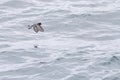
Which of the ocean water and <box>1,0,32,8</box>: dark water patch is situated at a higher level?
<box>1,0,32,8</box>: dark water patch

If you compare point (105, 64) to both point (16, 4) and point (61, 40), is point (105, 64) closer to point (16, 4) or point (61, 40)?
point (61, 40)

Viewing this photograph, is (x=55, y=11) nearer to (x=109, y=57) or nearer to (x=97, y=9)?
(x=97, y=9)

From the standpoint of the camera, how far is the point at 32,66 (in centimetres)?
1325

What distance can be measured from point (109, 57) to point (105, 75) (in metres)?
1.57

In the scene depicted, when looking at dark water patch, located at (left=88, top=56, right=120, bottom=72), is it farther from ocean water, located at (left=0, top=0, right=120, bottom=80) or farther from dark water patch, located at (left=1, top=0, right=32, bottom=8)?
dark water patch, located at (left=1, top=0, right=32, bottom=8)

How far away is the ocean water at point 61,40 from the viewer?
12.8 m

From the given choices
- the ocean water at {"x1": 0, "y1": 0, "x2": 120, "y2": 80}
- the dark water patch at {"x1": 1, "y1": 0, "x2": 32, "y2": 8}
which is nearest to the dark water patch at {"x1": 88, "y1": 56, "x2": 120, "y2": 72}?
the ocean water at {"x1": 0, "y1": 0, "x2": 120, "y2": 80}

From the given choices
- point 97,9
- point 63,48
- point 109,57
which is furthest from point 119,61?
point 97,9

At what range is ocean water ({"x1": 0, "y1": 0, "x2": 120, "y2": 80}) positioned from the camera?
12828 mm

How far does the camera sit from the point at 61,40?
15625 millimetres

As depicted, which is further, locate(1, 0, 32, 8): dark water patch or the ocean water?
locate(1, 0, 32, 8): dark water patch

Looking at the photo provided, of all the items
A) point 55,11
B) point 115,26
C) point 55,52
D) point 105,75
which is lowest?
point 105,75

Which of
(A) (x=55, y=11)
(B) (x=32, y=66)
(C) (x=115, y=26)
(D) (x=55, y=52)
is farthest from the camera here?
(A) (x=55, y=11)

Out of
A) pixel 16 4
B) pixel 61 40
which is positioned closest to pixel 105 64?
pixel 61 40
